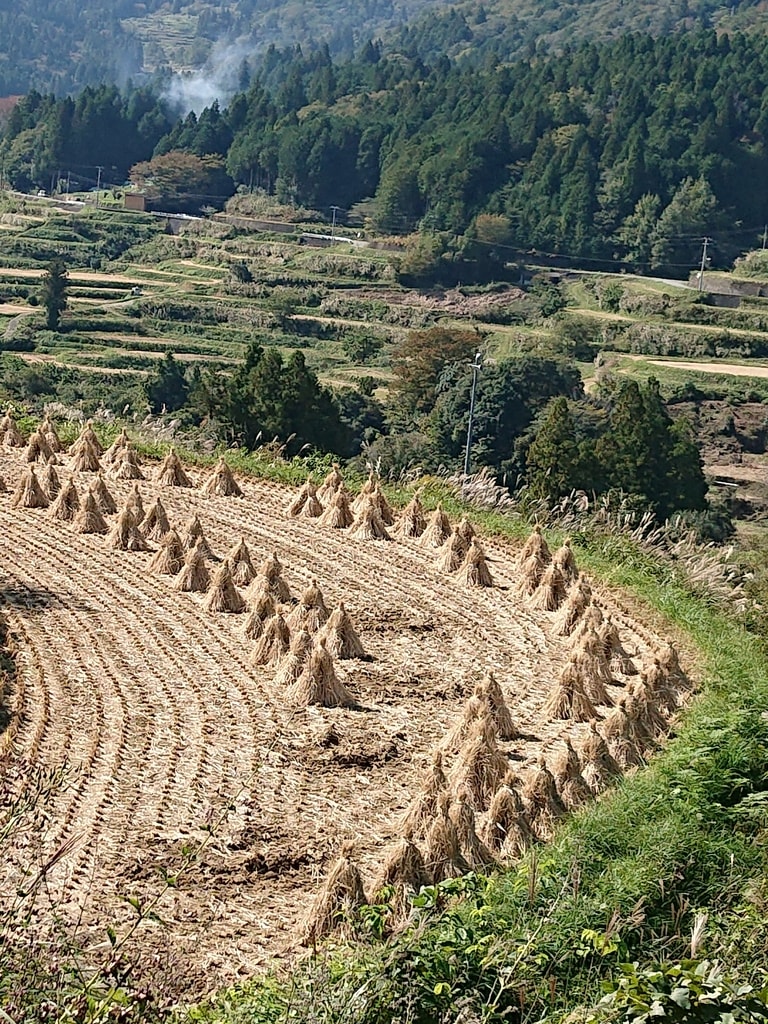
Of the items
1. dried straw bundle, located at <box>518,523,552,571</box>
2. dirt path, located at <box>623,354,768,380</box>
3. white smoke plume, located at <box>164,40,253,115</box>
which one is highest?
white smoke plume, located at <box>164,40,253,115</box>

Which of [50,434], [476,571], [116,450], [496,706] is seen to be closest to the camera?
[496,706]

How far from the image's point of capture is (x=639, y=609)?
1284cm

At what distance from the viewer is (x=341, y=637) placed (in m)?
11.5

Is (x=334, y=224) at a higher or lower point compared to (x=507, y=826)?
higher

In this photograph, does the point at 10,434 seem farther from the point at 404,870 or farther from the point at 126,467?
the point at 404,870

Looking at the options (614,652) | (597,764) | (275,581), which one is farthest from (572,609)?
(597,764)

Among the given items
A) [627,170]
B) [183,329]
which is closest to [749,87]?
[627,170]

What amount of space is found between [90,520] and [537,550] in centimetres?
414

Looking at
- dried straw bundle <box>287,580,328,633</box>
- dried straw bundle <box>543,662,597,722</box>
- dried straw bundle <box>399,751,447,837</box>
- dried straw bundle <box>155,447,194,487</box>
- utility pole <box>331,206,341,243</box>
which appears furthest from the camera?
utility pole <box>331,206,341,243</box>

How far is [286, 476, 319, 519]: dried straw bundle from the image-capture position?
15.0 metres

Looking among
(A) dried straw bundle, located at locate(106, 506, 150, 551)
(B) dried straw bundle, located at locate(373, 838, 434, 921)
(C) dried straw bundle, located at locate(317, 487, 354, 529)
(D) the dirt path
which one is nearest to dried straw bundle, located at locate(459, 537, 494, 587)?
(C) dried straw bundle, located at locate(317, 487, 354, 529)

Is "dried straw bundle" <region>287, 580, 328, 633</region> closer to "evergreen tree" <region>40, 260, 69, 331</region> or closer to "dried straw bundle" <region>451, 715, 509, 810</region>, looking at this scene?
"dried straw bundle" <region>451, 715, 509, 810</region>

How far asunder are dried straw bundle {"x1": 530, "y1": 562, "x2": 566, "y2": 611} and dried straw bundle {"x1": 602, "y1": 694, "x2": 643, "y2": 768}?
2.59 meters

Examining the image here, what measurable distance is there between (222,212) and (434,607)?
71.7m
